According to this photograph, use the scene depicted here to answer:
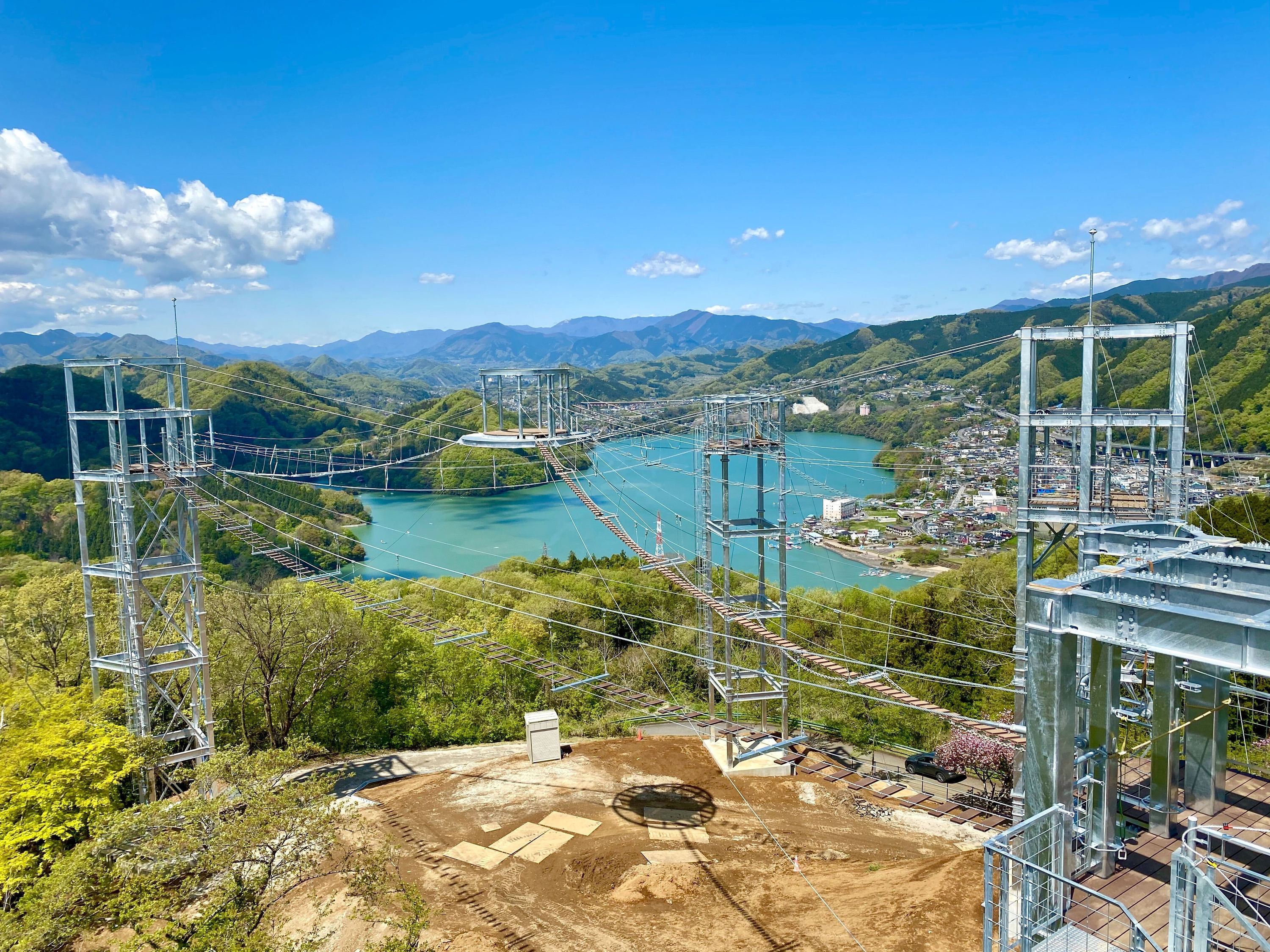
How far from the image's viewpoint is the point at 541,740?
1627cm

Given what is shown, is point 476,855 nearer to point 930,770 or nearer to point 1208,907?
point 930,770

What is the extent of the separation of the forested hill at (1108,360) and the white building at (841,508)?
867 centimetres

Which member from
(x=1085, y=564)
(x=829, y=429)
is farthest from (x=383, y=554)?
(x=1085, y=564)

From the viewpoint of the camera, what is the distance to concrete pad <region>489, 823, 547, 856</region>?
1280cm

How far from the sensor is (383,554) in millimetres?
53656

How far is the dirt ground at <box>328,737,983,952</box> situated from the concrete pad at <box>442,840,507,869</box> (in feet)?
0.34

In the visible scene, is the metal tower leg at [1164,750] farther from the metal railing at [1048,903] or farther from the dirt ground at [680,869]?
the dirt ground at [680,869]

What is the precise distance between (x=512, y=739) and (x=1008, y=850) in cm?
1525

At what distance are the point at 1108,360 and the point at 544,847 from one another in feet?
35.5

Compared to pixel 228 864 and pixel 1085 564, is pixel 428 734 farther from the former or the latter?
pixel 1085 564

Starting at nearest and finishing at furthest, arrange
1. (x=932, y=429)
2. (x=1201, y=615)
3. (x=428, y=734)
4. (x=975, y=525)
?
(x=1201, y=615)
(x=428, y=734)
(x=975, y=525)
(x=932, y=429)

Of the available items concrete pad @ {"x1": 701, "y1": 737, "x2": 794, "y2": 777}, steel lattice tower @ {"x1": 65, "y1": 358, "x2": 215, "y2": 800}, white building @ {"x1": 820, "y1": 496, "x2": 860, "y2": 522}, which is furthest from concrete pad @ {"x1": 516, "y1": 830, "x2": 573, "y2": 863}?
white building @ {"x1": 820, "y1": 496, "x2": 860, "y2": 522}

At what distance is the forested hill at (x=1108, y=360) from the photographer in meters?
33.3

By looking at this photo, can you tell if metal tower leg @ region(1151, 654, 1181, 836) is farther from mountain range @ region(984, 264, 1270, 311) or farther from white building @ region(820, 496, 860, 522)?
mountain range @ region(984, 264, 1270, 311)
